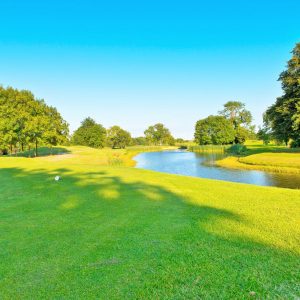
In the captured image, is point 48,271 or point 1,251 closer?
point 48,271

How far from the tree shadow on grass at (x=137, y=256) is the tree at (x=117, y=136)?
10702 centimetres

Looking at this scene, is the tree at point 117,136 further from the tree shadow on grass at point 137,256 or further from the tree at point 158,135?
the tree shadow on grass at point 137,256

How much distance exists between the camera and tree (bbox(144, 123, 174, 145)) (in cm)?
14938

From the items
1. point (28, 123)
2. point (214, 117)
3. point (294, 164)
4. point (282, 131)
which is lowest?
point (294, 164)

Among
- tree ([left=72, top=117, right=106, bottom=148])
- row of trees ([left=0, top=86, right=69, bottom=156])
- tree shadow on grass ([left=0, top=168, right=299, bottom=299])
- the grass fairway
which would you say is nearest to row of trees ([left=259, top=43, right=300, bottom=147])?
the grass fairway

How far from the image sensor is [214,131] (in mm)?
94688

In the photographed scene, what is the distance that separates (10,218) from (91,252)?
3285 mm

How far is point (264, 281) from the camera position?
3316mm

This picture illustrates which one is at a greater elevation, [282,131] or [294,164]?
[282,131]

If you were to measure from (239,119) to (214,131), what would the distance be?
10.1m

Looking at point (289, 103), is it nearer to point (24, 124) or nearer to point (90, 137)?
point (24, 124)

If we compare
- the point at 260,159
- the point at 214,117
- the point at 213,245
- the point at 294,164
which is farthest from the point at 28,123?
the point at 214,117

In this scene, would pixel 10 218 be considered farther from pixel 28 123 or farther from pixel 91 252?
pixel 28 123

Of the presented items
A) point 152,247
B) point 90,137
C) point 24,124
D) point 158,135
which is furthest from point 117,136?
point 152,247
